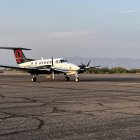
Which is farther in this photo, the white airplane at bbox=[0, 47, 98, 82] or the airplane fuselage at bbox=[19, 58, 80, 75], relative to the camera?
the airplane fuselage at bbox=[19, 58, 80, 75]

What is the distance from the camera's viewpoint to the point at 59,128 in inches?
422

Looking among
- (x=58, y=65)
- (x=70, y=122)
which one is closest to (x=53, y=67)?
(x=58, y=65)

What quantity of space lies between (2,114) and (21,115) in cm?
70

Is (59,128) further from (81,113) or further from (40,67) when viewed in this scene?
(40,67)

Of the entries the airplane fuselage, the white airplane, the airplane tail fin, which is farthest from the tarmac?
the airplane tail fin

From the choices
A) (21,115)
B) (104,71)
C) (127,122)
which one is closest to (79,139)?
(127,122)

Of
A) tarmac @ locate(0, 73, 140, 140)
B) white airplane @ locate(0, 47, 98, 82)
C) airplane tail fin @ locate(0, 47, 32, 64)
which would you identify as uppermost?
airplane tail fin @ locate(0, 47, 32, 64)

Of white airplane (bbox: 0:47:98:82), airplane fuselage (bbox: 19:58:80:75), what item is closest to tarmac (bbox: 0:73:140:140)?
white airplane (bbox: 0:47:98:82)

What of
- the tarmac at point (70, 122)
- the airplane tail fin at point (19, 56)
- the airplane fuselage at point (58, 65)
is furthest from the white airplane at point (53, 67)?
the tarmac at point (70, 122)

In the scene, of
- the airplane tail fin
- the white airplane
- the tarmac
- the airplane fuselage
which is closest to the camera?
the tarmac

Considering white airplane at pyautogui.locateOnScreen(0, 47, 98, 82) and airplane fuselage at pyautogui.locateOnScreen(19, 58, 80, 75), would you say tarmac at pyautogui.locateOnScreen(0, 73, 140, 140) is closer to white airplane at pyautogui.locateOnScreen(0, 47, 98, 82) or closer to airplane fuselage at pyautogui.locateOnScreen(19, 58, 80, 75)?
white airplane at pyautogui.locateOnScreen(0, 47, 98, 82)

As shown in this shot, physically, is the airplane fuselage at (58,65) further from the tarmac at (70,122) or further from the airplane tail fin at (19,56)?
the tarmac at (70,122)

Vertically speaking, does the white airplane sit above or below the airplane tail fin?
below

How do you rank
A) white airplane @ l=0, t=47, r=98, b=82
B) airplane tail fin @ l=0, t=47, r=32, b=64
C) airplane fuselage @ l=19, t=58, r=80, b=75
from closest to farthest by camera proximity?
white airplane @ l=0, t=47, r=98, b=82
airplane fuselage @ l=19, t=58, r=80, b=75
airplane tail fin @ l=0, t=47, r=32, b=64
